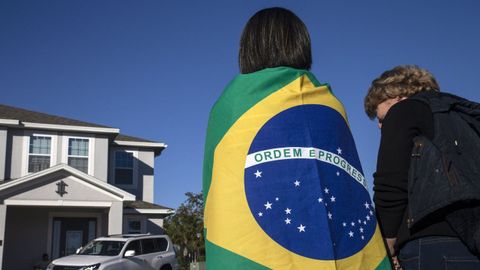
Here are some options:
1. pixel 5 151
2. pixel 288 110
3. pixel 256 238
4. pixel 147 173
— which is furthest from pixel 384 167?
pixel 147 173

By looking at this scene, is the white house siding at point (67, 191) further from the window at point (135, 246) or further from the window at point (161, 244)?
the window at point (135, 246)

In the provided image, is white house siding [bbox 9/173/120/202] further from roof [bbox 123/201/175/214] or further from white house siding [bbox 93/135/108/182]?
white house siding [bbox 93/135/108/182]

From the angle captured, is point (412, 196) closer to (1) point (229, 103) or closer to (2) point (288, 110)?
(2) point (288, 110)

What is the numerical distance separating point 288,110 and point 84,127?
74.3 feet

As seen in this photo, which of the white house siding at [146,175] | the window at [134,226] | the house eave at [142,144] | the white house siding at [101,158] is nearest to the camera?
the white house siding at [101,158]

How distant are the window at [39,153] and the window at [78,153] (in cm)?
93

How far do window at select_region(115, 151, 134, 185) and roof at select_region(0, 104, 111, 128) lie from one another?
89.9 inches

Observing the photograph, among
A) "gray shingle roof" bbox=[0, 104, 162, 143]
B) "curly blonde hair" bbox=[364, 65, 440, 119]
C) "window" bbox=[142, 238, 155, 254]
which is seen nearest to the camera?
"curly blonde hair" bbox=[364, 65, 440, 119]

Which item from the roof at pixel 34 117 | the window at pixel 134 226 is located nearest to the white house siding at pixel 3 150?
the roof at pixel 34 117

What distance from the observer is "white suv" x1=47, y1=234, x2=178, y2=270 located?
1500cm

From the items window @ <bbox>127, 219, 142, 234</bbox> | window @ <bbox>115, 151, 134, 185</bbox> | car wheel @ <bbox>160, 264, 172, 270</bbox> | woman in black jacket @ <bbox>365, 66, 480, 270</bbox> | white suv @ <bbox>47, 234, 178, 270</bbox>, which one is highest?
window @ <bbox>115, 151, 134, 185</bbox>

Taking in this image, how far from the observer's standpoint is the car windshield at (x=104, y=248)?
1618cm

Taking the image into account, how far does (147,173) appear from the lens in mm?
26172

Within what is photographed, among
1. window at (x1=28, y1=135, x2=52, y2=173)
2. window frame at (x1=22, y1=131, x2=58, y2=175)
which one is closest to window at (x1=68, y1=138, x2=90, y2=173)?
window frame at (x1=22, y1=131, x2=58, y2=175)
